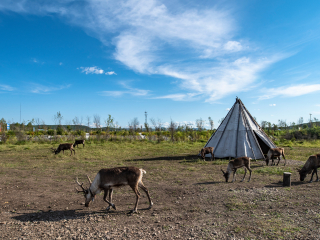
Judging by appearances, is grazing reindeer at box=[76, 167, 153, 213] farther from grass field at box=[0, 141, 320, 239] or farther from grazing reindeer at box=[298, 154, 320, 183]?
grazing reindeer at box=[298, 154, 320, 183]

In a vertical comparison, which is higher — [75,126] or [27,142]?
[75,126]

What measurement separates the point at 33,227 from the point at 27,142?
2913cm

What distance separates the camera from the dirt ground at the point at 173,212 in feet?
16.8

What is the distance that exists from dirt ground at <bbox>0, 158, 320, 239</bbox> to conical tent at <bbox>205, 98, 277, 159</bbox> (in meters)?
6.35

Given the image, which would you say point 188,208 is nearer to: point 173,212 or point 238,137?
point 173,212

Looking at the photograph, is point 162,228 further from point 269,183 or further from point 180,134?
point 180,134

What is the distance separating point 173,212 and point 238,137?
40.1 ft

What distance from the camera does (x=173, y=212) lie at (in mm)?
6438

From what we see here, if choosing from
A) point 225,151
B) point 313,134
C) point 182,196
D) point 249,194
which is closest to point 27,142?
point 225,151

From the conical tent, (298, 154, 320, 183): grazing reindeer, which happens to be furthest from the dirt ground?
the conical tent

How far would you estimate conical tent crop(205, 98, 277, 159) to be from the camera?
1641 cm

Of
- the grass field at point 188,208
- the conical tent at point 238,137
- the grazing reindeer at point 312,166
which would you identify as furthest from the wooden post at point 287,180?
the conical tent at point 238,137

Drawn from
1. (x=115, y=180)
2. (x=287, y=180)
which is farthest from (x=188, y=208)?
(x=287, y=180)

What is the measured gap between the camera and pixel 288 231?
505cm
